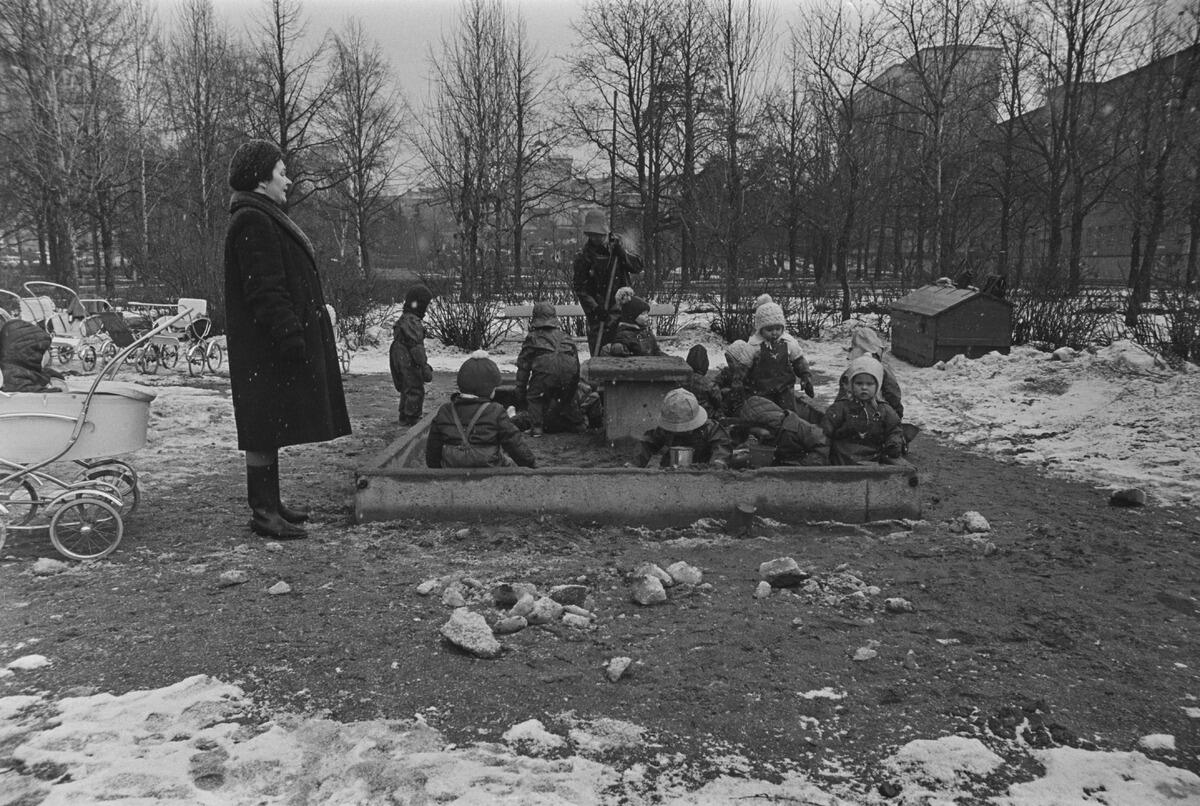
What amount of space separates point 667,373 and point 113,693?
15.2 feet

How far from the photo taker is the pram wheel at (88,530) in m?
4.25

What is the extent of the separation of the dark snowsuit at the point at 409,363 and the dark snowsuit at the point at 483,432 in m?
2.90

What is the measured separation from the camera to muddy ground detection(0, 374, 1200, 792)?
277 centimetres

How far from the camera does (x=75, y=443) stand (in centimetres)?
424

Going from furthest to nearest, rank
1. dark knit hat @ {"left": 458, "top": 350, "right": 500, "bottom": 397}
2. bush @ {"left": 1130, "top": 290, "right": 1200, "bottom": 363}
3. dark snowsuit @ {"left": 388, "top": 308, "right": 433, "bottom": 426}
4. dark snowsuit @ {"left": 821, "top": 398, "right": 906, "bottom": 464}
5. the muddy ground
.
Answer: 1. bush @ {"left": 1130, "top": 290, "right": 1200, "bottom": 363}
2. dark snowsuit @ {"left": 388, "top": 308, "right": 433, "bottom": 426}
3. dark snowsuit @ {"left": 821, "top": 398, "right": 906, "bottom": 464}
4. dark knit hat @ {"left": 458, "top": 350, "right": 500, "bottom": 397}
5. the muddy ground

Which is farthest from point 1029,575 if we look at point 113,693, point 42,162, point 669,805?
point 42,162

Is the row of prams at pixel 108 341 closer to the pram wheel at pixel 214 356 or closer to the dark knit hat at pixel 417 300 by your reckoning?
the pram wheel at pixel 214 356

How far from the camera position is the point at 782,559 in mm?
3990

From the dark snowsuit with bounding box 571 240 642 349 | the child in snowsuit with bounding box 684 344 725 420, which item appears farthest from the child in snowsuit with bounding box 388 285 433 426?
the child in snowsuit with bounding box 684 344 725 420

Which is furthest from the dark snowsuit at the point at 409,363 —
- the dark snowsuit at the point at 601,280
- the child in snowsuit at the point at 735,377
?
the child in snowsuit at the point at 735,377

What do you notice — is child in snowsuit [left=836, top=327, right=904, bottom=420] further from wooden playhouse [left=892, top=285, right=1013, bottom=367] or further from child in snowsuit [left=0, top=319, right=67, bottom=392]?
child in snowsuit [left=0, top=319, right=67, bottom=392]

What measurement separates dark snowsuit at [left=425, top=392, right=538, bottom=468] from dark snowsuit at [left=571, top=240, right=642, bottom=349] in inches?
139

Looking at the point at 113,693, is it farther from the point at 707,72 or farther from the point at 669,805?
the point at 707,72

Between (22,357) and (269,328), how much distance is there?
12.8ft
